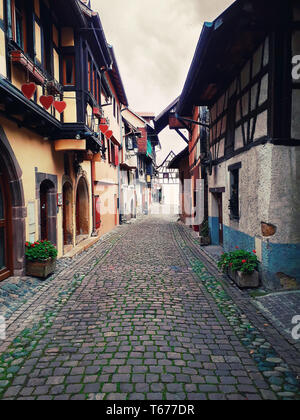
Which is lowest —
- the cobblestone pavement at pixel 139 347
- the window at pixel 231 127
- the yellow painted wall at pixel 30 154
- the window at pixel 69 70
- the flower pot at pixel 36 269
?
the cobblestone pavement at pixel 139 347

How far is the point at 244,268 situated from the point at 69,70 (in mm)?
7229

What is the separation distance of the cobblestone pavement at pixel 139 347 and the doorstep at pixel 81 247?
9.05ft

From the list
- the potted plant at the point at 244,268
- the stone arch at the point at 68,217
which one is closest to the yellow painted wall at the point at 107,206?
the stone arch at the point at 68,217

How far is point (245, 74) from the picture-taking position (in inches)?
268

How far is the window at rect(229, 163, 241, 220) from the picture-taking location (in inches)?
305

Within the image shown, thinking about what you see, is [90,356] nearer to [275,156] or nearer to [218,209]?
[275,156]

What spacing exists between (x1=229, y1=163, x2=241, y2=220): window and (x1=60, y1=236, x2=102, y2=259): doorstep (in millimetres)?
4842

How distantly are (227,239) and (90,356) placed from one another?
232 inches

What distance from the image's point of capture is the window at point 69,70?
8680 mm

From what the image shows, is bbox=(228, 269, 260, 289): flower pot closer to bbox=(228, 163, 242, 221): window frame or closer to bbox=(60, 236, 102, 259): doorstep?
bbox=(228, 163, 242, 221): window frame

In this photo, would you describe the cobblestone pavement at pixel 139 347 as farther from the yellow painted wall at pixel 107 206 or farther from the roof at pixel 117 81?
the roof at pixel 117 81

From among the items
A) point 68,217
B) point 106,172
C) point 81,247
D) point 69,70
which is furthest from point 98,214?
point 69,70

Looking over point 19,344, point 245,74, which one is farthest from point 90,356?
point 245,74

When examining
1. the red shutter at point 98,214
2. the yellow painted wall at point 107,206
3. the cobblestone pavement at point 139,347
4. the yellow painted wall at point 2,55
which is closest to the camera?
the cobblestone pavement at point 139,347
